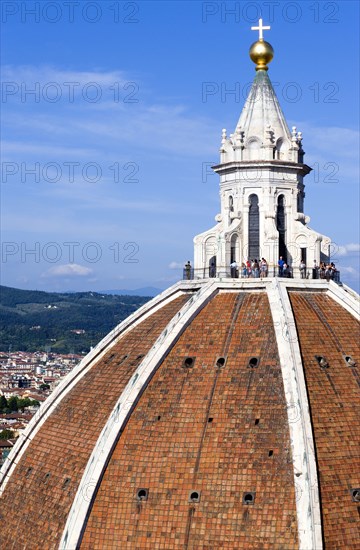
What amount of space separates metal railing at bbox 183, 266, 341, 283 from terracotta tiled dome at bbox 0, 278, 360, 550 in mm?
624

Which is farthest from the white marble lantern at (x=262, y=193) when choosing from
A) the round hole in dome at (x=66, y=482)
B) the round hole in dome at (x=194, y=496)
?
the round hole in dome at (x=194, y=496)

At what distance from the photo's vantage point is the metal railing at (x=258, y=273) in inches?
1265

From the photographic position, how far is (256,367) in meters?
28.4

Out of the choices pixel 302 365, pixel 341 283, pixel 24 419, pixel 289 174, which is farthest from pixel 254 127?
pixel 24 419

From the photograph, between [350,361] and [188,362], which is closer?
[188,362]

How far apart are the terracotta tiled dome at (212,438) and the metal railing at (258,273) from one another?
624mm

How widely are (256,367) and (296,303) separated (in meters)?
3.46

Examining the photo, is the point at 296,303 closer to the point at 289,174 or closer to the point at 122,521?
the point at 289,174

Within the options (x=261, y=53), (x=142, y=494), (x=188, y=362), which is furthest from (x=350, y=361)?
(x=261, y=53)

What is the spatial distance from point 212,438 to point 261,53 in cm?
1325

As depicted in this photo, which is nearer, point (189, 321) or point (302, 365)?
point (302, 365)

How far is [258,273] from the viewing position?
3203cm

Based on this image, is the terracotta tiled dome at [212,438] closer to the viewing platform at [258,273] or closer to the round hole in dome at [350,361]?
the round hole in dome at [350,361]

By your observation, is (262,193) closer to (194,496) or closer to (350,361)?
(350,361)
